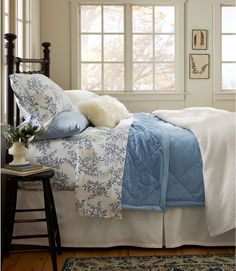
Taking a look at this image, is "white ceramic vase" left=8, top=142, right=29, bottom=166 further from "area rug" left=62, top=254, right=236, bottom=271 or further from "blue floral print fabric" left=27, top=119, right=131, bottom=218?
"area rug" left=62, top=254, right=236, bottom=271

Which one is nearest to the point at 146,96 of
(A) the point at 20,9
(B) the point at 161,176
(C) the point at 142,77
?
(C) the point at 142,77

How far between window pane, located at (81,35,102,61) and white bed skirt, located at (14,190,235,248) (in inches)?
109

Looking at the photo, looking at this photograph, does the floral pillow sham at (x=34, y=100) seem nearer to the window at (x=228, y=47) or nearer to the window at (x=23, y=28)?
the window at (x=23, y=28)

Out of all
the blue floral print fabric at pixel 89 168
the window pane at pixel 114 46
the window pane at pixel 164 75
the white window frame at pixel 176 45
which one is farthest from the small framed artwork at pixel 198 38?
the blue floral print fabric at pixel 89 168

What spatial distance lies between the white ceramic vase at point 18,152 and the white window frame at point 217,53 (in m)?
3.31

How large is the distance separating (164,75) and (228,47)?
0.89 metres

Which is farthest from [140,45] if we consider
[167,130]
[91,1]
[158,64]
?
[167,130]

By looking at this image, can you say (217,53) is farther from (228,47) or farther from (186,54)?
(186,54)

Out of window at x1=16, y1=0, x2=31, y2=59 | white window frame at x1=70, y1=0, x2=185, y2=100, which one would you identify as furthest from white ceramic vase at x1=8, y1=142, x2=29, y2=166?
white window frame at x1=70, y1=0, x2=185, y2=100

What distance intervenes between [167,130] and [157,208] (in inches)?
21.1

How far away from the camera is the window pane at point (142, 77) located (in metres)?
4.86

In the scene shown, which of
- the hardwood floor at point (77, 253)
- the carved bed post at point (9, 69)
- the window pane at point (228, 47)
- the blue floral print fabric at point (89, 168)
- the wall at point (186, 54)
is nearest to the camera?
the hardwood floor at point (77, 253)

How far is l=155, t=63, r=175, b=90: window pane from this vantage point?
4.90m

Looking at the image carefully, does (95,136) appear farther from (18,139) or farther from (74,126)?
(18,139)
